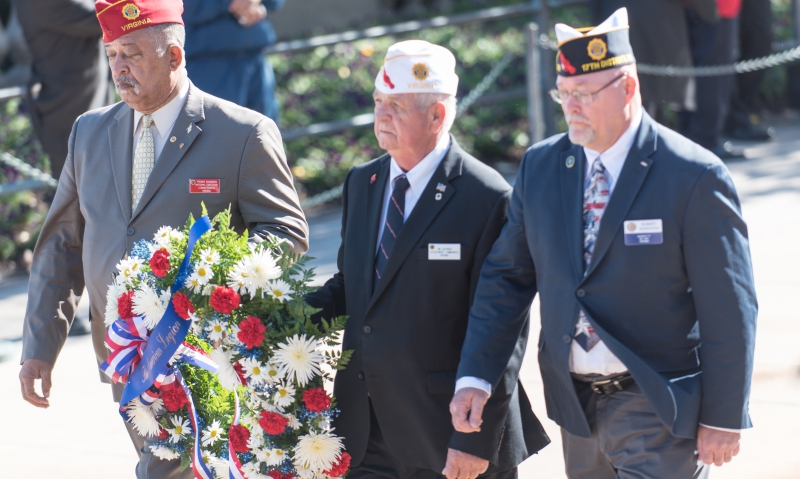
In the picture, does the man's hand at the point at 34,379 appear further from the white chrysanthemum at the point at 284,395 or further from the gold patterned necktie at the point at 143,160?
the white chrysanthemum at the point at 284,395

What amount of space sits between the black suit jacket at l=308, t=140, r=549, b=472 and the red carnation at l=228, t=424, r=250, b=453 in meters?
0.37

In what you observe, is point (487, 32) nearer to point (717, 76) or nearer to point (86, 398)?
point (717, 76)

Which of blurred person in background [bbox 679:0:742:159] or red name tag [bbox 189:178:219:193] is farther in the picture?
blurred person in background [bbox 679:0:742:159]

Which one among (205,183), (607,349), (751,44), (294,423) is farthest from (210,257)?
(751,44)

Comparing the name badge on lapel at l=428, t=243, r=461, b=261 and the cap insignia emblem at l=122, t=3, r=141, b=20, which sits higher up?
the cap insignia emblem at l=122, t=3, r=141, b=20

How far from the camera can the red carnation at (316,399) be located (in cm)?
357

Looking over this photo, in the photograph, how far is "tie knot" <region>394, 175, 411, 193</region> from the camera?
374 cm

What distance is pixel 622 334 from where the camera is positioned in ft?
10.8

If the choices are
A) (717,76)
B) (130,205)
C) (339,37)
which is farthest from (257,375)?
(717,76)

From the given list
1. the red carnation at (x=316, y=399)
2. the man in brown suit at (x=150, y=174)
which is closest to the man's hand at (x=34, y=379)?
the man in brown suit at (x=150, y=174)

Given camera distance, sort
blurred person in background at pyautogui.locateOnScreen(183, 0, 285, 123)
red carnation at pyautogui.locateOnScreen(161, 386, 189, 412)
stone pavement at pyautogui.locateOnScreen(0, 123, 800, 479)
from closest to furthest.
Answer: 1. red carnation at pyautogui.locateOnScreen(161, 386, 189, 412)
2. stone pavement at pyautogui.locateOnScreen(0, 123, 800, 479)
3. blurred person in background at pyautogui.locateOnScreen(183, 0, 285, 123)

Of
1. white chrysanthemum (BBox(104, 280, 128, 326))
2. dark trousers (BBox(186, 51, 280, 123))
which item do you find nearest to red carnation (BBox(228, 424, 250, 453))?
white chrysanthemum (BBox(104, 280, 128, 326))

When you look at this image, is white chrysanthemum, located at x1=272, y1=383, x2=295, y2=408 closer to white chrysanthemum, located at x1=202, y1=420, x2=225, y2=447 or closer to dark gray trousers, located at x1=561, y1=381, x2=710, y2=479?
white chrysanthemum, located at x1=202, y1=420, x2=225, y2=447

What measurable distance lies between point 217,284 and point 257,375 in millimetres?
334
